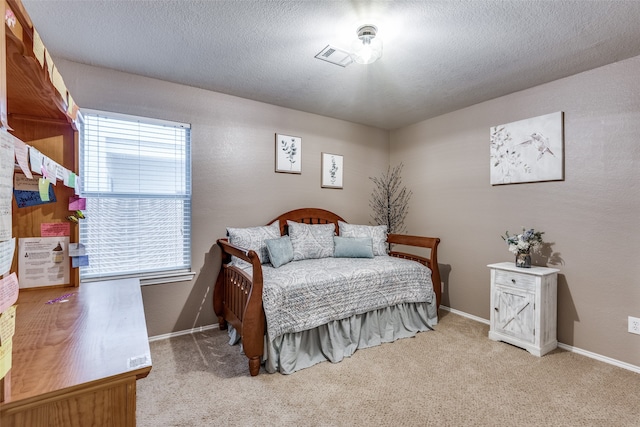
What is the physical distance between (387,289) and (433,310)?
684mm

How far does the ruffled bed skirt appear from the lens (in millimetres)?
2223

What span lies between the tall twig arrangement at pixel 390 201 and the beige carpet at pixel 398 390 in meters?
1.89

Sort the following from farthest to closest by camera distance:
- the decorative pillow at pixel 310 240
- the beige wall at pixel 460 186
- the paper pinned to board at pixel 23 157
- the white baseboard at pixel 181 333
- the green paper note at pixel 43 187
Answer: the decorative pillow at pixel 310 240, the white baseboard at pixel 181 333, the beige wall at pixel 460 186, the green paper note at pixel 43 187, the paper pinned to board at pixel 23 157

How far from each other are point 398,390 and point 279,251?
4.78ft

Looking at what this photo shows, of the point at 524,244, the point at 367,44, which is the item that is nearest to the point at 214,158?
the point at 367,44

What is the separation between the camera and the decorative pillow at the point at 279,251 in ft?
9.12

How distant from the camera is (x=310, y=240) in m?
3.18

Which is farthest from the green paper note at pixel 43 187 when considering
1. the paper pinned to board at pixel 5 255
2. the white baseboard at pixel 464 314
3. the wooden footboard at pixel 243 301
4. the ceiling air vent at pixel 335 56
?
the white baseboard at pixel 464 314

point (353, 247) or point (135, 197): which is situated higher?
point (135, 197)

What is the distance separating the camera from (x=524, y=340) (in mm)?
2568

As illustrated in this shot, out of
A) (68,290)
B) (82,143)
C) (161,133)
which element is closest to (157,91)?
(161,133)

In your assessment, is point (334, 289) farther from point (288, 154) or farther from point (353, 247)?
point (288, 154)

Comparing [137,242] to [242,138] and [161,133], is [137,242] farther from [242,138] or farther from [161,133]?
[242,138]

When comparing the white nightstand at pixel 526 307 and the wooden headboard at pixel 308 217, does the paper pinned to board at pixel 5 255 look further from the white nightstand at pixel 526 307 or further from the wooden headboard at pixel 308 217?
the white nightstand at pixel 526 307
